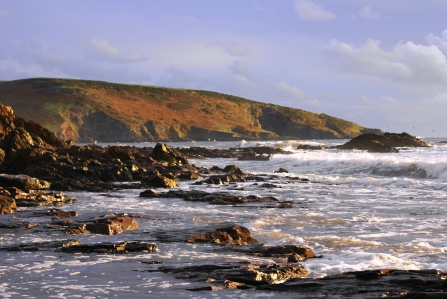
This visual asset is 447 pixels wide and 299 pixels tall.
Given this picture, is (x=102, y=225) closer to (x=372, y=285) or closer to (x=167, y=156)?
(x=372, y=285)

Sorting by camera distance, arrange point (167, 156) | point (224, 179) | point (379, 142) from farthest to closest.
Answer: point (379, 142), point (167, 156), point (224, 179)

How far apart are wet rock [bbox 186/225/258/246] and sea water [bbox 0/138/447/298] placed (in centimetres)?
38

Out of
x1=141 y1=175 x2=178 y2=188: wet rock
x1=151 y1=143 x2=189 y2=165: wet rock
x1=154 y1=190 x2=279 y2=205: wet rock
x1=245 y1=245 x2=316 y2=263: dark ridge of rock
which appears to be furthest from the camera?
x1=151 y1=143 x2=189 y2=165: wet rock

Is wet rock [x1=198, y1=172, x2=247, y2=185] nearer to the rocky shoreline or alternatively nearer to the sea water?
the rocky shoreline

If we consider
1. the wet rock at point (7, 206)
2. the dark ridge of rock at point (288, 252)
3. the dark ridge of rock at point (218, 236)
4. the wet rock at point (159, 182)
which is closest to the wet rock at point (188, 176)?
the wet rock at point (159, 182)

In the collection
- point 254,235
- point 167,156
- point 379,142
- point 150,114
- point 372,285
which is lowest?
point 254,235

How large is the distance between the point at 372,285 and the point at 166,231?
249 inches

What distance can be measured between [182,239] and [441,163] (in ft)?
81.0

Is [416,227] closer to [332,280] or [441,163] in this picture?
[332,280]

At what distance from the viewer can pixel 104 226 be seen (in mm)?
12188

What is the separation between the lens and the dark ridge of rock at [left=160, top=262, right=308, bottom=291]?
7738 mm

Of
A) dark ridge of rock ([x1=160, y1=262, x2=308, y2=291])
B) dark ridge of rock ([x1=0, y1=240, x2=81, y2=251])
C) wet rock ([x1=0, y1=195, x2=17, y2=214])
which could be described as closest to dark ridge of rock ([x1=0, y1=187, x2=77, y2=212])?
wet rock ([x1=0, y1=195, x2=17, y2=214])

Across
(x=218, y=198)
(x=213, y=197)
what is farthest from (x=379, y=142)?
(x=218, y=198)

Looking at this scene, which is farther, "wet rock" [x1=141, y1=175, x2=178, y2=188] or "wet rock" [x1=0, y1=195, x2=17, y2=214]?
"wet rock" [x1=141, y1=175, x2=178, y2=188]
